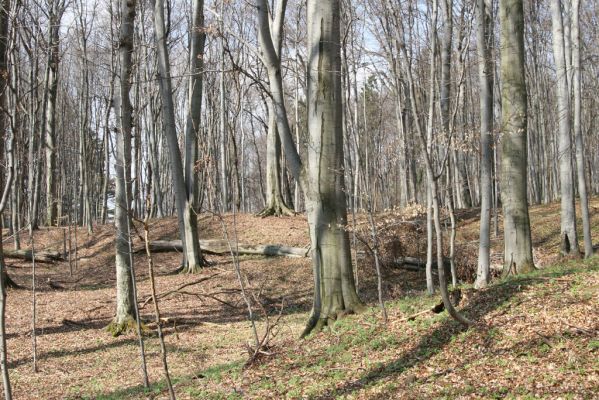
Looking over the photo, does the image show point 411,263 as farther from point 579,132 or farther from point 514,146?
point 514,146

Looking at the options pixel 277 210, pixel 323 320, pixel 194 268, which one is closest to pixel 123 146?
pixel 323 320

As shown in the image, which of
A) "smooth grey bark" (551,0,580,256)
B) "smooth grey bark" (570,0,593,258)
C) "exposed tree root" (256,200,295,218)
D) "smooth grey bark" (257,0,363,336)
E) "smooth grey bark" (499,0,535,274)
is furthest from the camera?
"exposed tree root" (256,200,295,218)

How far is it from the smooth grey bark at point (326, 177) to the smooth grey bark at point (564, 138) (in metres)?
4.86

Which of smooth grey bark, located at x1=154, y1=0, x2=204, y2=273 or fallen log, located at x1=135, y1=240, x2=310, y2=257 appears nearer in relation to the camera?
smooth grey bark, located at x1=154, y1=0, x2=204, y2=273

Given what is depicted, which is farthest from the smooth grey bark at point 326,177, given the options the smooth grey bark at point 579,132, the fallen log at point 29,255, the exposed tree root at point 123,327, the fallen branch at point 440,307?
the fallen log at point 29,255

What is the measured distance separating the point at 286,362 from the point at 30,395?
3287mm

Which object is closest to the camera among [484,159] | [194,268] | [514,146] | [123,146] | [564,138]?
[514,146]

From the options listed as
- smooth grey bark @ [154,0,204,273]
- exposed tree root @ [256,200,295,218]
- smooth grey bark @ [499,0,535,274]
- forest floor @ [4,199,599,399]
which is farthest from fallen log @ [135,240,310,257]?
smooth grey bark @ [499,0,535,274]

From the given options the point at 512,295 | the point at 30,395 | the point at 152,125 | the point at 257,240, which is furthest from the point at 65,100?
the point at 512,295

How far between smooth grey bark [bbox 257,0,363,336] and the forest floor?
0.38 meters

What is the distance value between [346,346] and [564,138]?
635cm

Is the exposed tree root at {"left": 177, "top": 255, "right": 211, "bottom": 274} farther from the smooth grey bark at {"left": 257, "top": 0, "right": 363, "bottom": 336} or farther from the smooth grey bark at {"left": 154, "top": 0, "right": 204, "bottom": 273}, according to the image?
the smooth grey bark at {"left": 257, "top": 0, "right": 363, "bottom": 336}

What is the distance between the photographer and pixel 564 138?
1002 centimetres

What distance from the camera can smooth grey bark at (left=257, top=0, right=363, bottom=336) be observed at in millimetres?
7387
